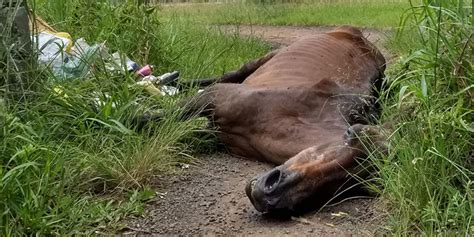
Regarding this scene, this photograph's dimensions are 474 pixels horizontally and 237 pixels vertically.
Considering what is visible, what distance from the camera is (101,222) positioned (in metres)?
3.26

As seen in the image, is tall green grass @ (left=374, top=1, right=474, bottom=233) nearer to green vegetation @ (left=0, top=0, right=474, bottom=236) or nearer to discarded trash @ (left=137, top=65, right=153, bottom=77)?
green vegetation @ (left=0, top=0, right=474, bottom=236)

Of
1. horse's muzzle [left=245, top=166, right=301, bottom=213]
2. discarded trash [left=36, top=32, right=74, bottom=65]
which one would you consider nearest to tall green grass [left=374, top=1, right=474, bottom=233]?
horse's muzzle [left=245, top=166, right=301, bottom=213]

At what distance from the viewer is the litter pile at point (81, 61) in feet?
14.9

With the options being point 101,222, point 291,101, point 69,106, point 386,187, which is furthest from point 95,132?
point 386,187

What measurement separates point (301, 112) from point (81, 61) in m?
1.35

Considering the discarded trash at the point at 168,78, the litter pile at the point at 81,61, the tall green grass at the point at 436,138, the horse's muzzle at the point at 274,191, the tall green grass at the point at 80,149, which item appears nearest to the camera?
the tall green grass at the point at 436,138

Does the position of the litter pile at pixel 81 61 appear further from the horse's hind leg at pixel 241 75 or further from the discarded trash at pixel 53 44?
the horse's hind leg at pixel 241 75

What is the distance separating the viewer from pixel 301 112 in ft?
13.4

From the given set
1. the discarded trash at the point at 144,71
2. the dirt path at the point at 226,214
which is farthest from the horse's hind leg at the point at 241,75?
the dirt path at the point at 226,214

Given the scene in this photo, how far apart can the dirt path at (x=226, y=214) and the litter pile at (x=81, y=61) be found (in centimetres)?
84

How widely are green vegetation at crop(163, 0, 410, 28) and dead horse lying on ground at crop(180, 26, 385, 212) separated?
666 centimetres

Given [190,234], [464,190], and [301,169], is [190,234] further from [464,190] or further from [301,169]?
[464,190]

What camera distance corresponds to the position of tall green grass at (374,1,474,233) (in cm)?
283

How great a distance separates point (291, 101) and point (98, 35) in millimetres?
1999
